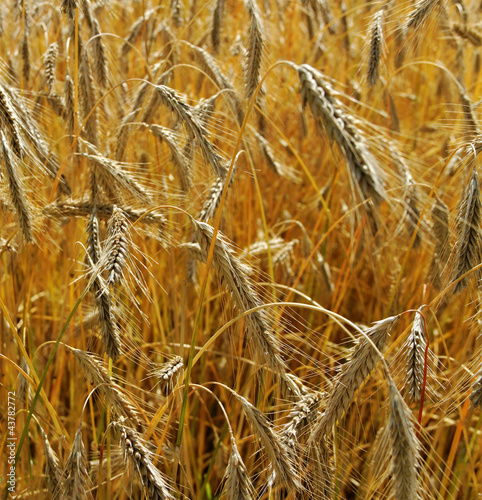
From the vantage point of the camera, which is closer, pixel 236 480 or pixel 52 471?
pixel 236 480

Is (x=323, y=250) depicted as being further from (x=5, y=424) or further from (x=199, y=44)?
(x=5, y=424)

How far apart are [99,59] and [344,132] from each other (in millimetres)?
1006

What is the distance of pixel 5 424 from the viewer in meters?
1.43

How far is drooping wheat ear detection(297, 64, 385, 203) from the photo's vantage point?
1.00m

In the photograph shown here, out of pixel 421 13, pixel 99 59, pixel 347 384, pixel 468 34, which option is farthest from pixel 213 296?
pixel 468 34

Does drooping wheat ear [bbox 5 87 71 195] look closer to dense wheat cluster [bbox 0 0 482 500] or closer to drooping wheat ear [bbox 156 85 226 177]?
dense wheat cluster [bbox 0 0 482 500]

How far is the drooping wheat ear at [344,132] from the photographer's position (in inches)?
39.4

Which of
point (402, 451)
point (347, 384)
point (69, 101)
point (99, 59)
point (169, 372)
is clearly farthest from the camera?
point (99, 59)

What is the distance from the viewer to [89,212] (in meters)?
1.27

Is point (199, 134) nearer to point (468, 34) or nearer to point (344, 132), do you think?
point (344, 132)

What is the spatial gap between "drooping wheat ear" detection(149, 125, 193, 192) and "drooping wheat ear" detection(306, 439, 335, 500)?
80 centimetres

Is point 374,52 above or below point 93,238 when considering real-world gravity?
above

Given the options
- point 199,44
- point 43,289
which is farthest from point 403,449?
point 199,44

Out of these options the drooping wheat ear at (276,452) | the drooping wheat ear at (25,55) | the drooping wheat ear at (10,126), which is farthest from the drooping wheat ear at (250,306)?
the drooping wheat ear at (25,55)
